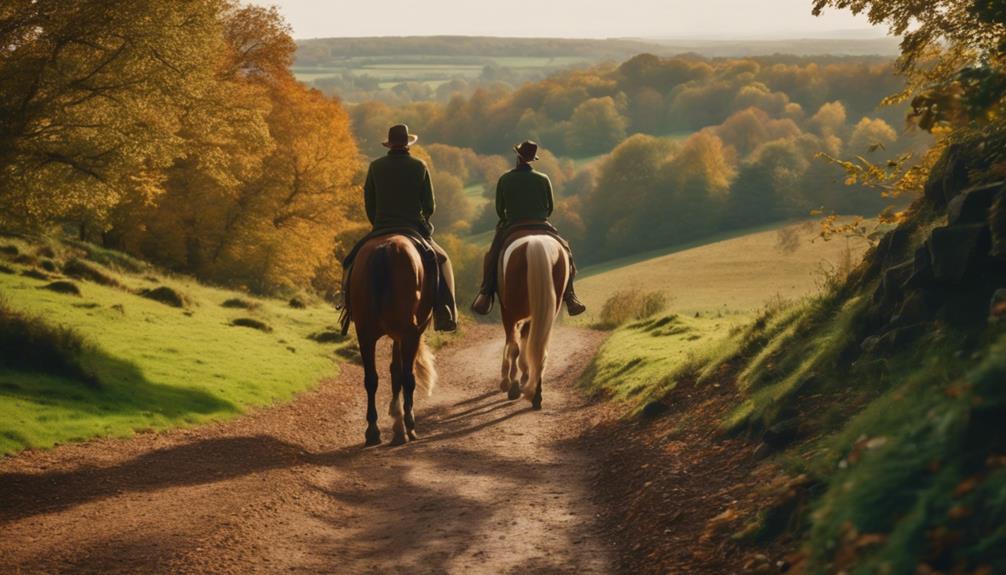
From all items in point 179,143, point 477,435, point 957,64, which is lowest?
point 477,435

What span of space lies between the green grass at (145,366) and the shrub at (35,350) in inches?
8.8

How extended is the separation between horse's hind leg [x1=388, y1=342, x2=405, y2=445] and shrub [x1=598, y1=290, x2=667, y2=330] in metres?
24.2

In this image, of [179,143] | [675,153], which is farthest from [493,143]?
[179,143]

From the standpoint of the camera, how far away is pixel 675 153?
284ft

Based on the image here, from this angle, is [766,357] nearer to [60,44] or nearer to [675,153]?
[60,44]

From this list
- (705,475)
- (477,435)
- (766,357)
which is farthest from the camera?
(477,435)

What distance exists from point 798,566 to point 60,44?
17.3 m

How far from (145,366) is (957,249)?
49.0ft

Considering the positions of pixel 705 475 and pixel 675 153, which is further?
pixel 675 153

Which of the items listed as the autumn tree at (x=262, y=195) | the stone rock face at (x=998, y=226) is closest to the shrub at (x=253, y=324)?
the autumn tree at (x=262, y=195)

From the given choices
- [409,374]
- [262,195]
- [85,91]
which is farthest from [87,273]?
[409,374]

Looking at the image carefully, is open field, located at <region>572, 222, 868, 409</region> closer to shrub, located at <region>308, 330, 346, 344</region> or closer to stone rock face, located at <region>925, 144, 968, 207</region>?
stone rock face, located at <region>925, 144, 968, 207</region>

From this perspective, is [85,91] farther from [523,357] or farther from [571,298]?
[571,298]

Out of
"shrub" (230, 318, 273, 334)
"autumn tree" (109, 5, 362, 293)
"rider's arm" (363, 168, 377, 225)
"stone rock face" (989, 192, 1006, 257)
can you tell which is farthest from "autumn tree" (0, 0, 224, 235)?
"stone rock face" (989, 192, 1006, 257)
